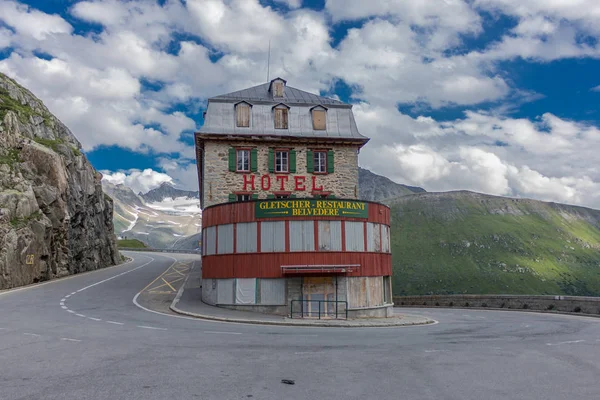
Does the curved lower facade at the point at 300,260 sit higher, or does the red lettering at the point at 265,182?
the red lettering at the point at 265,182

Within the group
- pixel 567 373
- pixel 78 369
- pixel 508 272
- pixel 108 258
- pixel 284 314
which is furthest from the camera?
pixel 508 272

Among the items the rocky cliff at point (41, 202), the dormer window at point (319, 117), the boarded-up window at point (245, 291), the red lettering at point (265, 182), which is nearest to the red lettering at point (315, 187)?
the red lettering at point (265, 182)

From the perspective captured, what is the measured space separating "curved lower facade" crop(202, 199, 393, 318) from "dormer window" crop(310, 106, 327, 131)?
11.6 m

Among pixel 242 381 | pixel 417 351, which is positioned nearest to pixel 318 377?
pixel 242 381

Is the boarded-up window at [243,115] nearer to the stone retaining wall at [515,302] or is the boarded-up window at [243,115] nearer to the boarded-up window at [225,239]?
the boarded-up window at [225,239]

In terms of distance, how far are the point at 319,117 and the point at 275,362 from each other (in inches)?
1105

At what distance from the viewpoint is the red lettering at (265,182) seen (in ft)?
117

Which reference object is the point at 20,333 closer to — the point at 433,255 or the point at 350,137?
the point at 350,137

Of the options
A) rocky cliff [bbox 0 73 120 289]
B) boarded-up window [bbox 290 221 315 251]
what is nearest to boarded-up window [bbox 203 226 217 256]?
boarded-up window [bbox 290 221 315 251]

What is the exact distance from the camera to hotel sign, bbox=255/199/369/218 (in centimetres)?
2608

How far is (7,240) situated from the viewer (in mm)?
31484

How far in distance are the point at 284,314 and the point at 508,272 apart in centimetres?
15124

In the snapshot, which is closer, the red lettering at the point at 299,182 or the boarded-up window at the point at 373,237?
the boarded-up window at the point at 373,237

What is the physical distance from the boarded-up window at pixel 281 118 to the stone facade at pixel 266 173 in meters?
1.38
